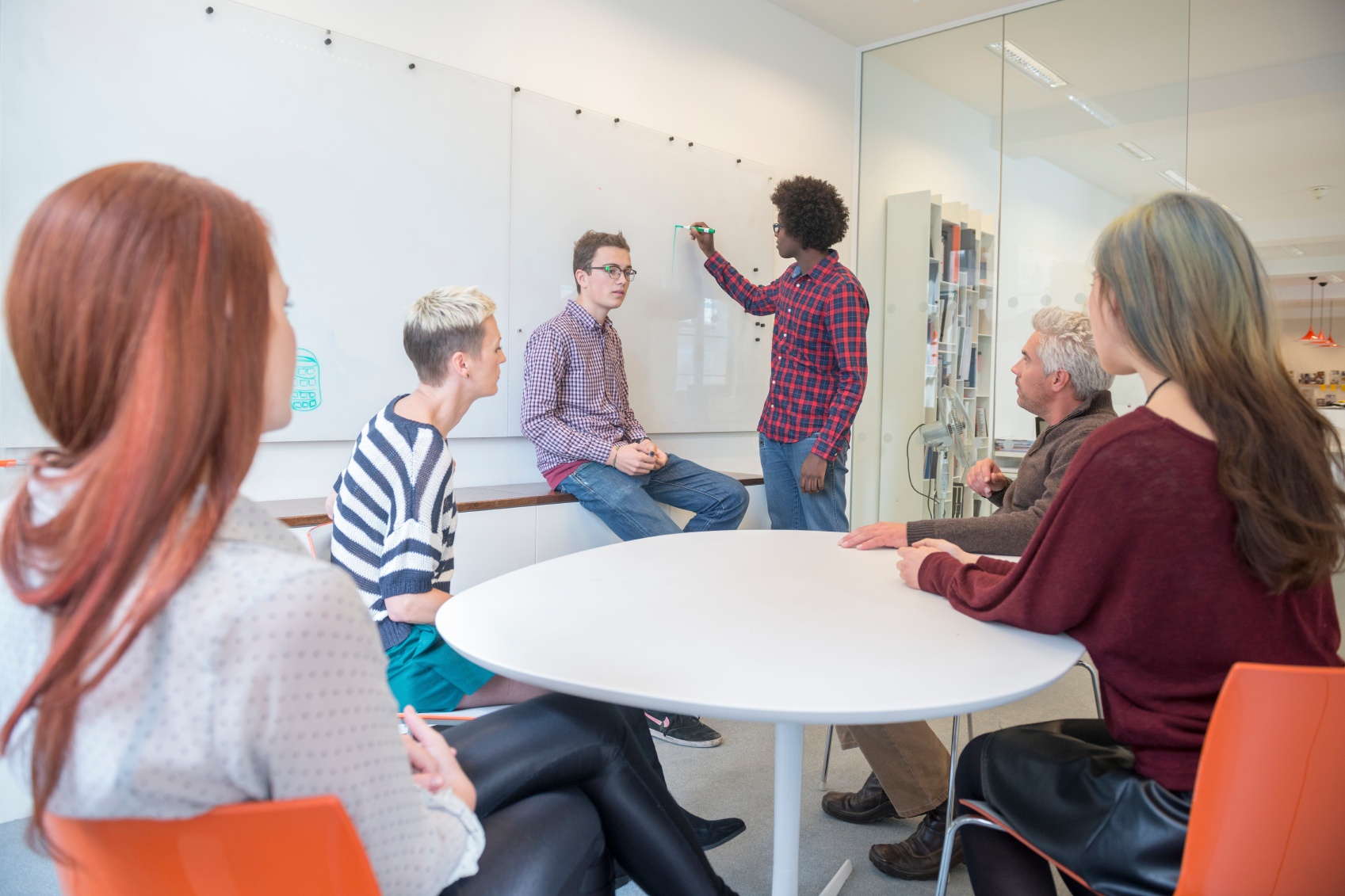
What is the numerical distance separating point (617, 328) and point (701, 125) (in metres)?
1.20

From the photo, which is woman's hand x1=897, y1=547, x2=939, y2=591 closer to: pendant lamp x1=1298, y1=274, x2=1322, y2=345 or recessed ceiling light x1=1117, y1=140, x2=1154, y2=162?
recessed ceiling light x1=1117, y1=140, x2=1154, y2=162

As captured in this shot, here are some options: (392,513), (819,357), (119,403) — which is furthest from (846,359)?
(119,403)

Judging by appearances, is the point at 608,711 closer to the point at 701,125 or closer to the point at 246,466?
the point at 246,466

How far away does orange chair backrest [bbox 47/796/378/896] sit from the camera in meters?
0.67

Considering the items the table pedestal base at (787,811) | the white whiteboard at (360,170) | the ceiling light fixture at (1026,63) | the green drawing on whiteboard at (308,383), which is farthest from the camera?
the ceiling light fixture at (1026,63)

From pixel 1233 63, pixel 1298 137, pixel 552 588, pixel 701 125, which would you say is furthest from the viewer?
pixel 1298 137

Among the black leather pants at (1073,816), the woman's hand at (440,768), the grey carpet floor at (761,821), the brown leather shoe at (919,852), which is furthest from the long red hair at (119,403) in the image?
the brown leather shoe at (919,852)

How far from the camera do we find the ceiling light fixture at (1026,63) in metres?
4.66

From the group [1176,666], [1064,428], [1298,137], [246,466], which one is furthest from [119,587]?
[1298,137]

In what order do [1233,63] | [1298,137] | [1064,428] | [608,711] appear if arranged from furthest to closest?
[1298,137] < [1233,63] < [1064,428] < [608,711]

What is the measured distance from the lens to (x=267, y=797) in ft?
2.32

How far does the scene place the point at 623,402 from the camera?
12.1ft

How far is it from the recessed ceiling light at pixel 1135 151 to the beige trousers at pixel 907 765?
3.62 metres

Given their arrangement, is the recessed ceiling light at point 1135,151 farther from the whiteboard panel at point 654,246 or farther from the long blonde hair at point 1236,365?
the long blonde hair at point 1236,365
